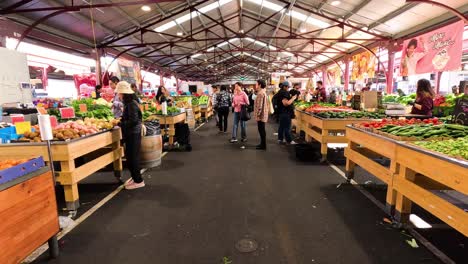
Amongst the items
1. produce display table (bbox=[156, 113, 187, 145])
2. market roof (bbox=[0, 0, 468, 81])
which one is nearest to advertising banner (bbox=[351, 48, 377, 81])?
market roof (bbox=[0, 0, 468, 81])

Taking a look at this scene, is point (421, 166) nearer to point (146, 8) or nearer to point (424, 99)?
point (424, 99)

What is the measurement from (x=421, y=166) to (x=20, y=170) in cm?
372

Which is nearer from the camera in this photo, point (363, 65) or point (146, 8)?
point (146, 8)

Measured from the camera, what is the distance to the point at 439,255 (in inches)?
103

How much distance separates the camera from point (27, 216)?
2252mm

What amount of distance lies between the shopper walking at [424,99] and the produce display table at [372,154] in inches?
64.3

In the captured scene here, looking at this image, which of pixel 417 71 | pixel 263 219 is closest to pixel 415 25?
pixel 417 71

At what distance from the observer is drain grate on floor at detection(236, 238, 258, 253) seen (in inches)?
108

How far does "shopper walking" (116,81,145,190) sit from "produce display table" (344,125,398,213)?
3575 millimetres

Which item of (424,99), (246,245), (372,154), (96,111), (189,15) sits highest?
(189,15)

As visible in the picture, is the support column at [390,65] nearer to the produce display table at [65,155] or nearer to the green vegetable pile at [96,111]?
the green vegetable pile at [96,111]

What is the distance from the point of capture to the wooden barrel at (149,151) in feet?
18.1

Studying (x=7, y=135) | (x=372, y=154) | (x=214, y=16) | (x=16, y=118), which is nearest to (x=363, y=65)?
(x=214, y=16)

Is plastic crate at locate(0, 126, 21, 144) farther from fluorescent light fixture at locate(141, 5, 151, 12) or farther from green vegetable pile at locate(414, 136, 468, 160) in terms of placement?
fluorescent light fixture at locate(141, 5, 151, 12)
